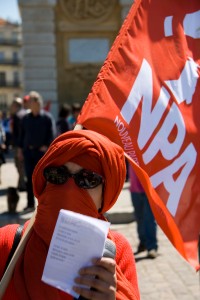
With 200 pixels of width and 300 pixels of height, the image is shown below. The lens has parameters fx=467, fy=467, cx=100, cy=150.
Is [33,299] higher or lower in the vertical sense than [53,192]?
lower

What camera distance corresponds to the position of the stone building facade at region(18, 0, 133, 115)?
54.1 ft

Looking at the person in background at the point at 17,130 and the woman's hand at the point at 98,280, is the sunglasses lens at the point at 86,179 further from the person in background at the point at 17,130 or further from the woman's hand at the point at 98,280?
the person in background at the point at 17,130

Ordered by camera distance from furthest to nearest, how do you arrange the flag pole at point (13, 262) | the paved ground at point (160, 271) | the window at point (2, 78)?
the window at point (2, 78) < the paved ground at point (160, 271) < the flag pole at point (13, 262)

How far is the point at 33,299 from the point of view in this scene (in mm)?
1453

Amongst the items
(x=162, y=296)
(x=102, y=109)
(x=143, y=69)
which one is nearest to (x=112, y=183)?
(x=102, y=109)

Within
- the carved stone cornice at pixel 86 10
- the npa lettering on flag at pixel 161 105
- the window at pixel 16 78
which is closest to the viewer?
the npa lettering on flag at pixel 161 105

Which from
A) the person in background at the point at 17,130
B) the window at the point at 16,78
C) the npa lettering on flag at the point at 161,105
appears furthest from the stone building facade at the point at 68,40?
the window at the point at 16,78

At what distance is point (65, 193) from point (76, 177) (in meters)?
0.07

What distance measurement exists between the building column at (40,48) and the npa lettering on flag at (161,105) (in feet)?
47.1

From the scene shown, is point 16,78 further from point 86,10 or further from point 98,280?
point 98,280

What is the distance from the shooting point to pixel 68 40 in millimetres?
16625

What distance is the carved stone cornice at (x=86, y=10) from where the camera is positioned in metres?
16.4

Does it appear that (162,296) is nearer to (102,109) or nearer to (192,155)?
(192,155)

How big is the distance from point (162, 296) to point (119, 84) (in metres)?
2.58
